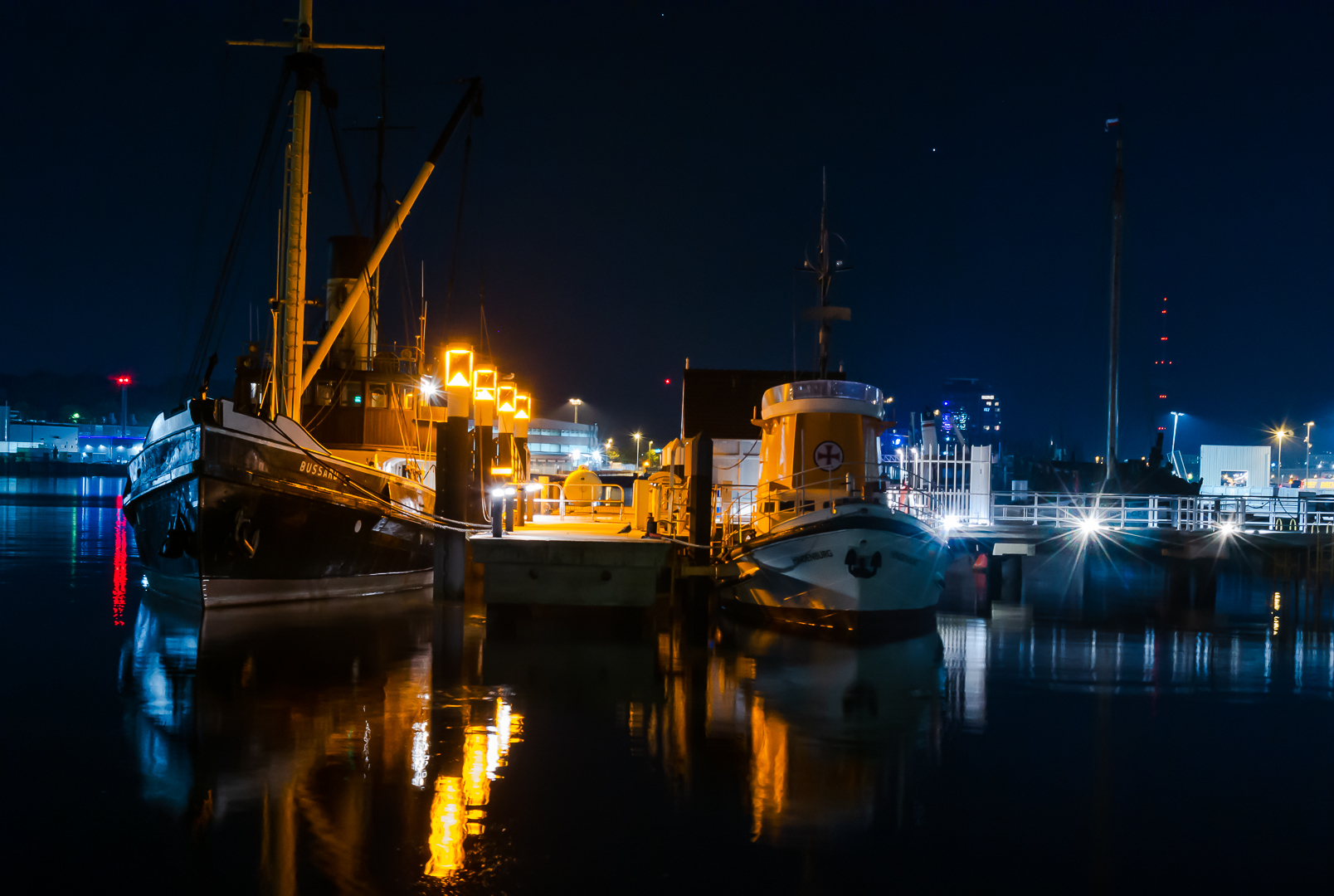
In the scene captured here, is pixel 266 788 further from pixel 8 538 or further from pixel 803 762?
pixel 8 538

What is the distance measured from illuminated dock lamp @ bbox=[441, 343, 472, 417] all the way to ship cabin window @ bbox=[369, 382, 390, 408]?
5.38 m

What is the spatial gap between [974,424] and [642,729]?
145388 millimetres

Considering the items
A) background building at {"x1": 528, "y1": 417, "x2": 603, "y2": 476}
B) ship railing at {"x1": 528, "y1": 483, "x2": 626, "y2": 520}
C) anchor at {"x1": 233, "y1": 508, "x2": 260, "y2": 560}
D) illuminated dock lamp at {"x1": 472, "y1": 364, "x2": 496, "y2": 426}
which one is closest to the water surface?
anchor at {"x1": 233, "y1": 508, "x2": 260, "y2": 560}

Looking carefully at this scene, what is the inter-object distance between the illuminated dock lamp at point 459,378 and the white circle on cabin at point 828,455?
21.3 ft

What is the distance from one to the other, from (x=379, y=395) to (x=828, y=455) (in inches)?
467

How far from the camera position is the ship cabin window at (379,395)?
77.5 ft

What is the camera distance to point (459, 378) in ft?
58.7

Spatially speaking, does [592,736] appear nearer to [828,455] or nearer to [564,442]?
[828,455]

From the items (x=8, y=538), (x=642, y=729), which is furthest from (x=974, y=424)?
(x=642, y=729)

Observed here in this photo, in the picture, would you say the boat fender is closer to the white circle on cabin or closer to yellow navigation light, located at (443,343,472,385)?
yellow navigation light, located at (443,343,472,385)

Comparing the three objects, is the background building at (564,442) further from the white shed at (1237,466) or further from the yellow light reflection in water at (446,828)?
the yellow light reflection in water at (446,828)

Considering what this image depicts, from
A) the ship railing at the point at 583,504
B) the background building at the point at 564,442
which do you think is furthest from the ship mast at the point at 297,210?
the background building at the point at 564,442

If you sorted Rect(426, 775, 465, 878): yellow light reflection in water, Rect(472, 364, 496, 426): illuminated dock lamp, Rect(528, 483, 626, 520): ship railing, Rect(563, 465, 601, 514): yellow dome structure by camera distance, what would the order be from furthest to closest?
1. Rect(563, 465, 601, 514): yellow dome structure
2. Rect(528, 483, 626, 520): ship railing
3. Rect(472, 364, 496, 426): illuminated dock lamp
4. Rect(426, 775, 465, 878): yellow light reflection in water

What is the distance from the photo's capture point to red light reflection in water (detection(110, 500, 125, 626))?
1845 centimetres
